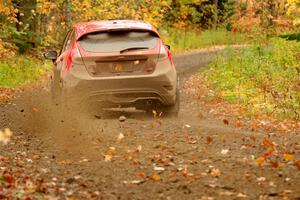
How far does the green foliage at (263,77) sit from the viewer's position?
44.9ft

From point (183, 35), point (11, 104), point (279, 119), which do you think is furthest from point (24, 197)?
point (183, 35)

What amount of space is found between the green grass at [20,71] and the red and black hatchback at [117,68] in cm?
802

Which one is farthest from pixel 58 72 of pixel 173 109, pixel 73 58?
pixel 173 109

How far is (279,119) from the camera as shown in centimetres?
1238

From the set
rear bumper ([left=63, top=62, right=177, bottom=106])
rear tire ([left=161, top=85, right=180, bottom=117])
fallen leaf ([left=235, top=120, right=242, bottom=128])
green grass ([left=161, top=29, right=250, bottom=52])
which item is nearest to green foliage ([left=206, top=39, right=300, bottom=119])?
fallen leaf ([left=235, top=120, right=242, bottom=128])

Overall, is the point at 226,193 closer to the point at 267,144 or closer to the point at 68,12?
the point at 267,144

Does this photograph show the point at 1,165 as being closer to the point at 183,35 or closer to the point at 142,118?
the point at 142,118

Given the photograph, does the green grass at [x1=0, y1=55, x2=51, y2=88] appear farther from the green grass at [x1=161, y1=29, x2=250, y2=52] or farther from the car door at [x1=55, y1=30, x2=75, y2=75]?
the green grass at [x1=161, y1=29, x2=250, y2=52]

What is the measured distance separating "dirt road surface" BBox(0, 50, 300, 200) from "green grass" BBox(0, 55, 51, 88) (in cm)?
720

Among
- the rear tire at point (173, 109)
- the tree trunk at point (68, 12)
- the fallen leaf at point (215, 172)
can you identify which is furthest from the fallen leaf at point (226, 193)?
the tree trunk at point (68, 12)

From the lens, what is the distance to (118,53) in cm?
1088

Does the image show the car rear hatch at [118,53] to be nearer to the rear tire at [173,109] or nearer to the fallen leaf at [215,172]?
the rear tire at [173,109]

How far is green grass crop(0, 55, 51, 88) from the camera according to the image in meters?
19.2

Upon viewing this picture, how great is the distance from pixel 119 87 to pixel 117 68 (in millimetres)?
341
